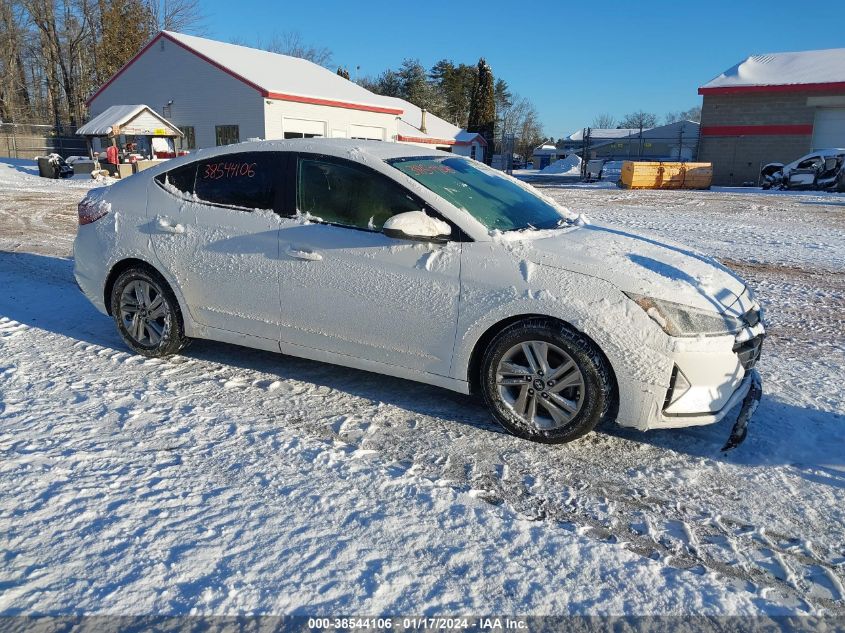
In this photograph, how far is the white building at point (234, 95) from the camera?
32562 mm

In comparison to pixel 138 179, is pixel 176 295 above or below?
below

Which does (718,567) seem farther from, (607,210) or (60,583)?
(607,210)

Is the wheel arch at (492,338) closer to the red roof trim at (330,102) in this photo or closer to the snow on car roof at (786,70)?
the red roof trim at (330,102)

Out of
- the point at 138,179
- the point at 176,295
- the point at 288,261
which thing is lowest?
the point at 176,295

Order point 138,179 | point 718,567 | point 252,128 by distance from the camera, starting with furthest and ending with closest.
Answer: point 252,128
point 138,179
point 718,567

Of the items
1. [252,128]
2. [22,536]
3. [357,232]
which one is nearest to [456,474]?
[357,232]

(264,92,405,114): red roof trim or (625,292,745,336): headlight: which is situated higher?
(264,92,405,114): red roof trim

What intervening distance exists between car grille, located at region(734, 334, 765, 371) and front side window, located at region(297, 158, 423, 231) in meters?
2.00

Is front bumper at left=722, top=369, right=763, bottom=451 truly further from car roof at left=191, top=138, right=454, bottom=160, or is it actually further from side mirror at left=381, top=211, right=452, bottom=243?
car roof at left=191, top=138, right=454, bottom=160

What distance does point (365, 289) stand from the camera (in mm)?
4164

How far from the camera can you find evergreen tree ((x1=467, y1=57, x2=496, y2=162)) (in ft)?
208

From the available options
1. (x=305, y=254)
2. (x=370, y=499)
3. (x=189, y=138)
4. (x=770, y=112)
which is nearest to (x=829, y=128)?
(x=770, y=112)

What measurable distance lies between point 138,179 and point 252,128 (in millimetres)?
29217

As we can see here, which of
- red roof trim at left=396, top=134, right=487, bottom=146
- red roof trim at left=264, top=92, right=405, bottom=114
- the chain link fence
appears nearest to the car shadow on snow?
red roof trim at left=264, top=92, right=405, bottom=114
